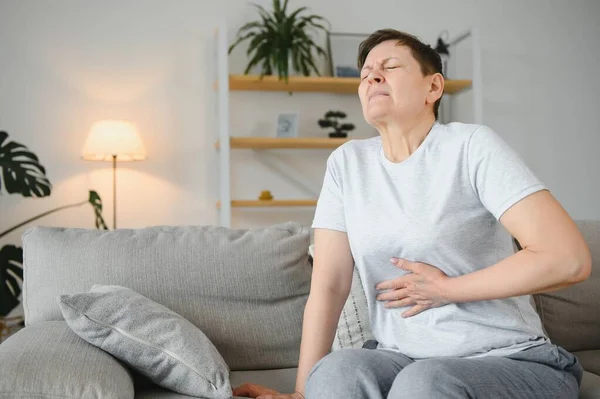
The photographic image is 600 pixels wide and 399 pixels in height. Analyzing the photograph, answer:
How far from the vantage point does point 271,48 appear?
4.11m

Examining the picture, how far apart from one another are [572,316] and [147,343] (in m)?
1.21

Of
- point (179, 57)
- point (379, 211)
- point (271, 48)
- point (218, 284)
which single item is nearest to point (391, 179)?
point (379, 211)

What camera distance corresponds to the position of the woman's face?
1.49 metres

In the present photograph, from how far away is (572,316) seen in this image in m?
2.06

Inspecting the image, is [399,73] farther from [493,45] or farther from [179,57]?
[493,45]

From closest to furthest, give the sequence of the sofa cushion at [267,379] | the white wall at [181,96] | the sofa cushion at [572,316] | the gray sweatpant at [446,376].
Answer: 1. the gray sweatpant at [446,376]
2. the sofa cushion at [267,379]
3. the sofa cushion at [572,316]
4. the white wall at [181,96]

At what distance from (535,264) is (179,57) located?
340 cm

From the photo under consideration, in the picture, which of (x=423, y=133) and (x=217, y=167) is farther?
(x=217, y=167)

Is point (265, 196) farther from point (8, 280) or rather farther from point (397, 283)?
point (397, 283)

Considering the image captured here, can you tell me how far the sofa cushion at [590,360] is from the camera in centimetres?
188

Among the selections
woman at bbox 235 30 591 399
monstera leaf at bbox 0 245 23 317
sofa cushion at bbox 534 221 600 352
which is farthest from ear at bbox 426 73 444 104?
monstera leaf at bbox 0 245 23 317

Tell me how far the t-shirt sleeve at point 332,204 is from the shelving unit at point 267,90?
8.12 feet

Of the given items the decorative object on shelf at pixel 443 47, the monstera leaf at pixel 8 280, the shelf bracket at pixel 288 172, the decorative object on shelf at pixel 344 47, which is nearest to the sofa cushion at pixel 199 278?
the monstera leaf at pixel 8 280

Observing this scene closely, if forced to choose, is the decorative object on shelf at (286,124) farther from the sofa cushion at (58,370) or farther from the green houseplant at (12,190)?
the sofa cushion at (58,370)
